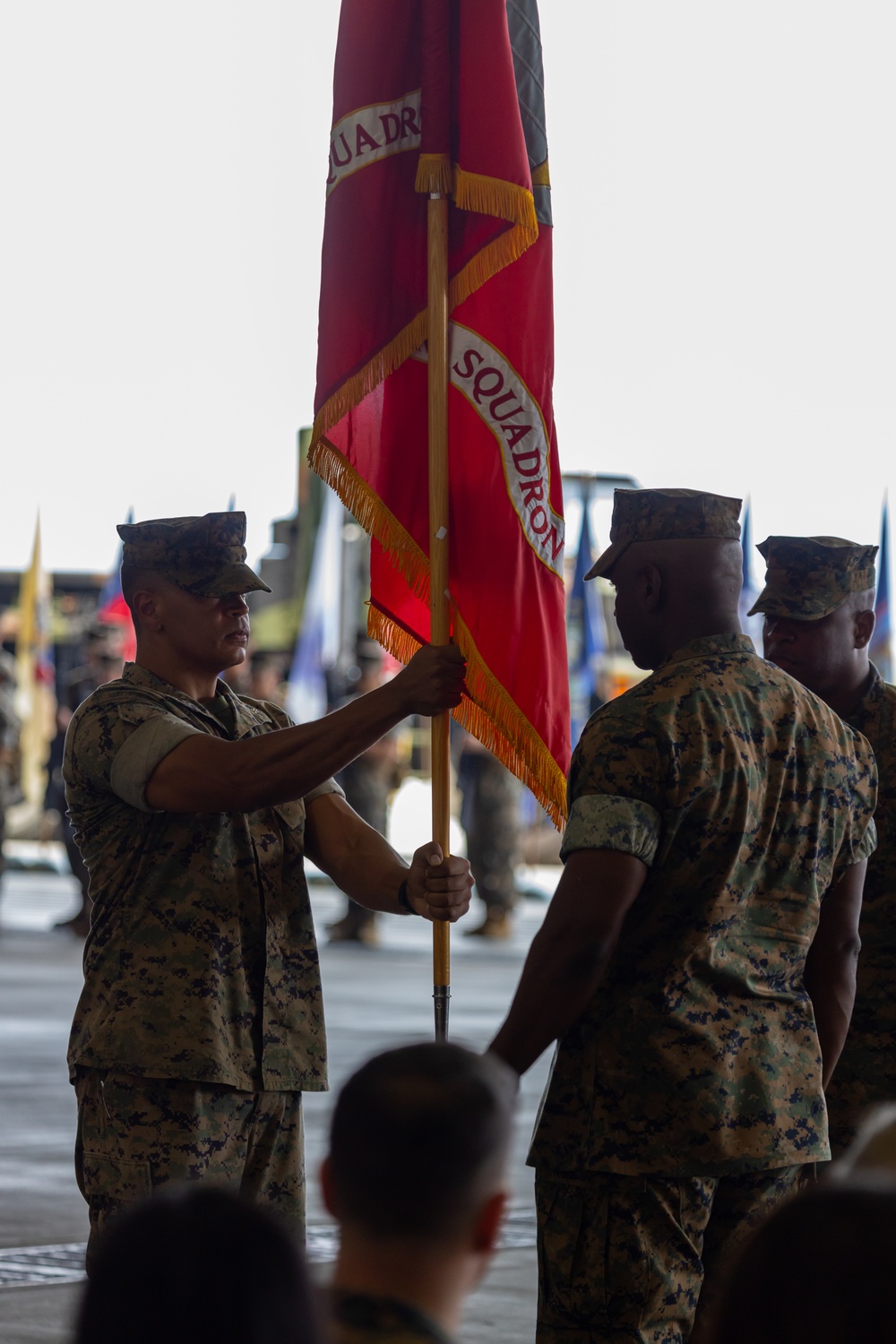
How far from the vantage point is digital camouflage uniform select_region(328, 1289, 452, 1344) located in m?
1.85

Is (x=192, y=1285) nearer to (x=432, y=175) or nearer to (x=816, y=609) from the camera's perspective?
(x=816, y=609)

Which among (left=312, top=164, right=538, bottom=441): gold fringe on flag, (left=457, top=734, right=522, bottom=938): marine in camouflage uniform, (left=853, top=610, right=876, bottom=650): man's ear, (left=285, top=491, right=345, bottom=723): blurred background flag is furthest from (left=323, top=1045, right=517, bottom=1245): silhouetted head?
(left=285, top=491, right=345, bottom=723): blurred background flag

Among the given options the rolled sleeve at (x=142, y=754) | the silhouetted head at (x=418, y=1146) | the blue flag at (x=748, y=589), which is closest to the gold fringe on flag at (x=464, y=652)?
the rolled sleeve at (x=142, y=754)

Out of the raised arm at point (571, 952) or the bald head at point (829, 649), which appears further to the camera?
the bald head at point (829, 649)

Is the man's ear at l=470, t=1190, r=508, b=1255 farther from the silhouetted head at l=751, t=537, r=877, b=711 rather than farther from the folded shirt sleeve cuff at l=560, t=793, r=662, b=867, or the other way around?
the silhouetted head at l=751, t=537, r=877, b=711

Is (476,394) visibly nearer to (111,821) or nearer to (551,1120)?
(111,821)

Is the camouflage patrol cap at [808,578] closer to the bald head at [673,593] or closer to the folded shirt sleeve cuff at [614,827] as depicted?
the bald head at [673,593]

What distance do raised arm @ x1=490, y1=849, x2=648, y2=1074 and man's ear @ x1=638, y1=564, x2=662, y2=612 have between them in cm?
54

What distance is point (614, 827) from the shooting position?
10.7 ft

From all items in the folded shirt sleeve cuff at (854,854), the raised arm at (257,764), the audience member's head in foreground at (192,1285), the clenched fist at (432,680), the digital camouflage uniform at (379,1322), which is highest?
the clenched fist at (432,680)

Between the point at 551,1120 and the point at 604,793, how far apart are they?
0.61 m

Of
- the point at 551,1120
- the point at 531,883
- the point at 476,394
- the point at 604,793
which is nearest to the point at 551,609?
the point at 476,394

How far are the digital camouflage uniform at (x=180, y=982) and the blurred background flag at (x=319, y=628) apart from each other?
18.9m

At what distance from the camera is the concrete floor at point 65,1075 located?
→ 5.32 m
